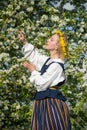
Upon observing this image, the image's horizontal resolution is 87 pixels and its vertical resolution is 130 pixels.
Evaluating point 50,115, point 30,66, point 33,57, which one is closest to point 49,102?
point 50,115

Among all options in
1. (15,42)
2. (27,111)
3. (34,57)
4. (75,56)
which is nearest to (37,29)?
(15,42)

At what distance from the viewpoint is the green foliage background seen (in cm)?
1130

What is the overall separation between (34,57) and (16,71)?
592 cm

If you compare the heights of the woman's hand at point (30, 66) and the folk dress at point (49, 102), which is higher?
the woman's hand at point (30, 66)

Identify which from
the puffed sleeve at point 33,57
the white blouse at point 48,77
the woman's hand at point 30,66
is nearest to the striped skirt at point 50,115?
the white blouse at point 48,77

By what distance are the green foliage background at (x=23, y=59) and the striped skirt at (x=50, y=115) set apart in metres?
6.03

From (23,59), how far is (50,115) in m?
6.08

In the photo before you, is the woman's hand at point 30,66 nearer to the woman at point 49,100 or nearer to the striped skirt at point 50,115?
the woman at point 49,100

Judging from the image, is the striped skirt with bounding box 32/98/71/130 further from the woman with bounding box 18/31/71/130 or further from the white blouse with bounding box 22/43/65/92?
the white blouse with bounding box 22/43/65/92

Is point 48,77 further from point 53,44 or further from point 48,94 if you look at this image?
point 53,44

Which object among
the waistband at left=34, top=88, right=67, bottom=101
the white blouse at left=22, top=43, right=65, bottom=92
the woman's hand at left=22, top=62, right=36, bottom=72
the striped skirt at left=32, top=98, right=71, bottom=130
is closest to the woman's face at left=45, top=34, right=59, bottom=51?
the white blouse at left=22, top=43, right=65, bottom=92

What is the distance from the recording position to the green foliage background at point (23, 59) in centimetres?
1130

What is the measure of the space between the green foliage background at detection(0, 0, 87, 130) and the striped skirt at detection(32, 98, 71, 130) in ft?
19.8

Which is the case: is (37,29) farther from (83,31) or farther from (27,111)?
(27,111)
